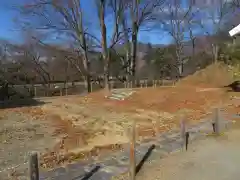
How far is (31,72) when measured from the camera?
112 feet

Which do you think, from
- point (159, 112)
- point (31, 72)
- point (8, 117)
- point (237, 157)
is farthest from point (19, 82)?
point (237, 157)

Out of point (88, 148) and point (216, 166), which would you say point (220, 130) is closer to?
point (216, 166)

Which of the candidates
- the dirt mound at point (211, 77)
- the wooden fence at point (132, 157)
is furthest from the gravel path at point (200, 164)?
the dirt mound at point (211, 77)

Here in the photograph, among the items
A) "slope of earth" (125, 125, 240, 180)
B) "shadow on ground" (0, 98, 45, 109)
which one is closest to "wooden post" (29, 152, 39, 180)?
"slope of earth" (125, 125, 240, 180)

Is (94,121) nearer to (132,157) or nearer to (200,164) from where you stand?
(200,164)

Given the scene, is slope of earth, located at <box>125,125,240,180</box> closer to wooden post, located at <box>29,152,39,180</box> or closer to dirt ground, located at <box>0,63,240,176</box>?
dirt ground, located at <box>0,63,240,176</box>

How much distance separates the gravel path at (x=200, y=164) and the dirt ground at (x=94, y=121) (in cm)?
125

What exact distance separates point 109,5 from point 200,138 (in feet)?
61.1

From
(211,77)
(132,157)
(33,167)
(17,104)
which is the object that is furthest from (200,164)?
(211,77)

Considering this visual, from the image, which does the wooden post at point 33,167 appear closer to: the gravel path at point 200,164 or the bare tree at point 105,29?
the gravel path at point 200,164

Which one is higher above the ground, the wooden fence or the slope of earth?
the wooden fence

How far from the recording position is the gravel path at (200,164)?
229 inches

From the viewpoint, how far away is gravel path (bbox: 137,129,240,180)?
582 centimetres

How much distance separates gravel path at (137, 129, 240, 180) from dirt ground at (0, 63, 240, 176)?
1.25 m
